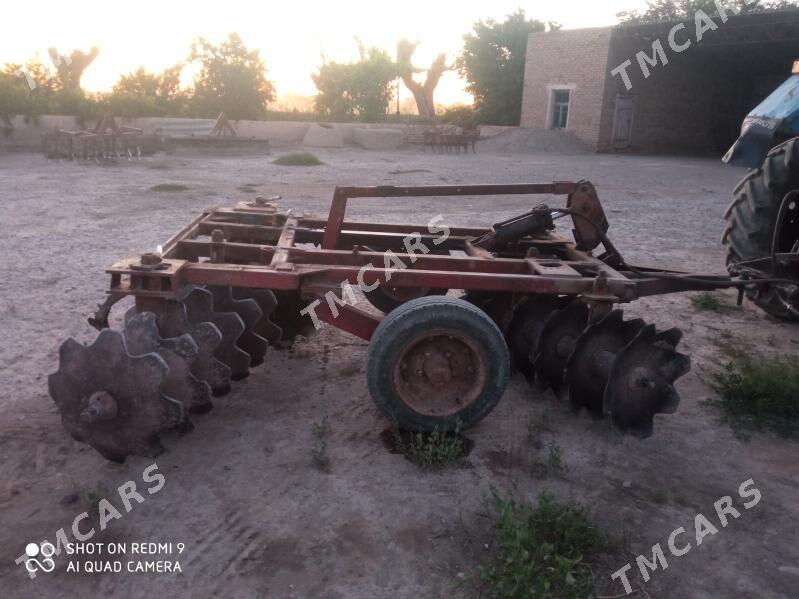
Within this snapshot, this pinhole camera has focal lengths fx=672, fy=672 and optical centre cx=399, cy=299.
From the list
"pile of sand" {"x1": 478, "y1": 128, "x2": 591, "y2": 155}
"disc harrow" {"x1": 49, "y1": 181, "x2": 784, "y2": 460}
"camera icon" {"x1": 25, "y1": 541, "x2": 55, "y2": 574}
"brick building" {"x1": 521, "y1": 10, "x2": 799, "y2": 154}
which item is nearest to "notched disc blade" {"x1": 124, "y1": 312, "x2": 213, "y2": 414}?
"disc harrow" {"x1": 49, "y1": 181, "x2": 784, "y2": 460}

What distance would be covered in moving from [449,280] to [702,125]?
30165mm

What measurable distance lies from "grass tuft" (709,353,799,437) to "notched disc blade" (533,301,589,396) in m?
0.97

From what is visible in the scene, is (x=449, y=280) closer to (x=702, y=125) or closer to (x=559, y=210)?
(x=559, y=210)

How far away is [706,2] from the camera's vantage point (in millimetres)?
28078

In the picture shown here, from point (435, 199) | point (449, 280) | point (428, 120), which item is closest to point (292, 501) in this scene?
point (449, 280)

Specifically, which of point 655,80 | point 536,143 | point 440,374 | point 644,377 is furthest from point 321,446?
point 655,80

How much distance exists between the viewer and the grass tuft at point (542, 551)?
7.95 ft

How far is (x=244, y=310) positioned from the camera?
154 inches

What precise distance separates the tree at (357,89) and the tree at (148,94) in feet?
24.8

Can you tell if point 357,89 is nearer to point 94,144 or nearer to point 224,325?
point 94,144

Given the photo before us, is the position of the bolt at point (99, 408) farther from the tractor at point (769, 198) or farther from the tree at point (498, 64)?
the tree at point (498, 64)

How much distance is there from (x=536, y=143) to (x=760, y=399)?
940 inches

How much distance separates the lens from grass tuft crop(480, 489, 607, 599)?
7.95 feet

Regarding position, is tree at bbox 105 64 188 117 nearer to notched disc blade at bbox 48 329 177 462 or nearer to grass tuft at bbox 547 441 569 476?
notched disc blade at bbox 48 329 177 462
